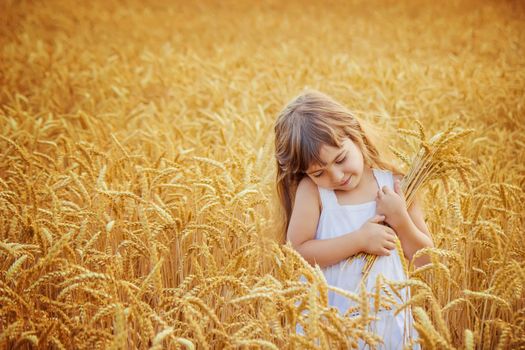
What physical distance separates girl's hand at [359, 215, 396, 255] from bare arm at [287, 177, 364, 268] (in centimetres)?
5

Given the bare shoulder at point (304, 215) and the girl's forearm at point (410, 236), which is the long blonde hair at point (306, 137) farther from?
the girl's forearm at point (410, 236)

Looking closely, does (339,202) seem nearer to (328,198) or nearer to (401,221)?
(328,198)

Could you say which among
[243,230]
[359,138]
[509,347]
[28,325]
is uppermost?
[359,138]

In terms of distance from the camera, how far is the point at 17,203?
88.0 inches

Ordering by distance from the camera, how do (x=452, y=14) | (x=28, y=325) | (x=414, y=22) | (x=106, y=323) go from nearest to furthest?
(x=28, y=325), (x=106, y=323), (x=414, y=22), (x=452, y=14)

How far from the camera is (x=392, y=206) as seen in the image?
5.79 ft

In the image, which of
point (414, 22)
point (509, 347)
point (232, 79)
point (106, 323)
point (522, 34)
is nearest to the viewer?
point (509, 347)

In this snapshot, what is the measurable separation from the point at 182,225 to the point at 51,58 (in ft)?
17.2

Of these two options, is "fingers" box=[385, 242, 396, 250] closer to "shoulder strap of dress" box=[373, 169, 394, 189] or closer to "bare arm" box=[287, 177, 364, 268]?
"bare arm" box=[287, 177, 364, 268]

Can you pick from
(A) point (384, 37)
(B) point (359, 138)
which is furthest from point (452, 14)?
(B) point (359, 138)

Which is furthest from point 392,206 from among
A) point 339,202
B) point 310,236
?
point 310,236

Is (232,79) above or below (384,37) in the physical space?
below

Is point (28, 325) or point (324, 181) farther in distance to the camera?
point (324, 181)

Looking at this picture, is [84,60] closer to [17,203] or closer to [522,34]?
[17,203]
